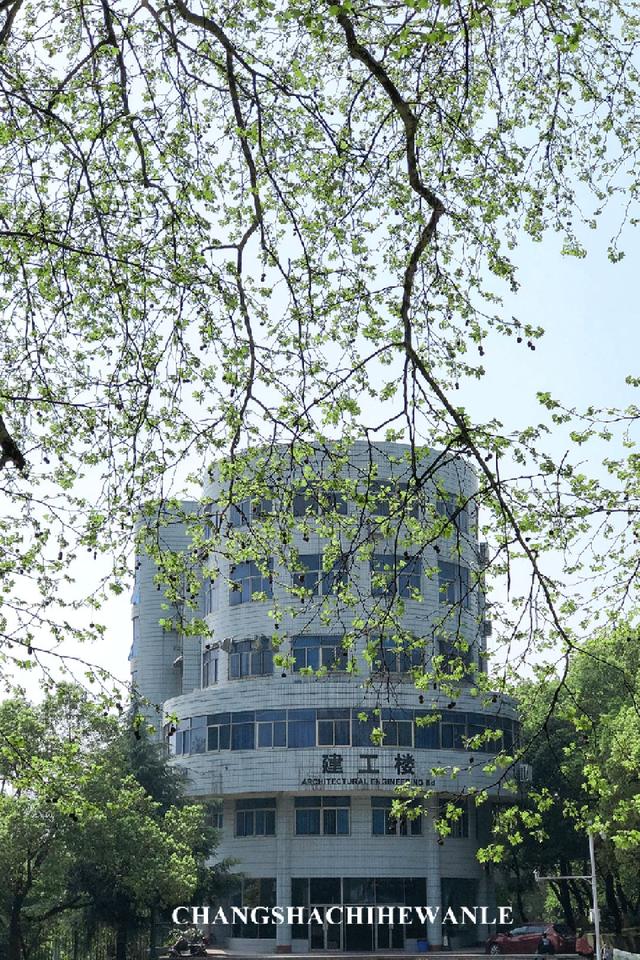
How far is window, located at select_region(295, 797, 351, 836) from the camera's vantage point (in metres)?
46.1

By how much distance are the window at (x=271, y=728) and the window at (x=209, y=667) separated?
14.4 ft

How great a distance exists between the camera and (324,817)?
46312 mm

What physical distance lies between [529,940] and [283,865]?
9.13m

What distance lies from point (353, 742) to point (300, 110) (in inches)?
1473

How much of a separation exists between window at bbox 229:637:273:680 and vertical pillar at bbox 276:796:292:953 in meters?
4.86

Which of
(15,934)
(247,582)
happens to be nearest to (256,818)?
(247,582)

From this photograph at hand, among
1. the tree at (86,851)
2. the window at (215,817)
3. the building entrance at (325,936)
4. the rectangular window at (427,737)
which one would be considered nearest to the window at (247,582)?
the rectangular window at (427,737)

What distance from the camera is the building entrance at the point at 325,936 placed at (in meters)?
44.9

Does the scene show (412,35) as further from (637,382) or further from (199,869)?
(199,869)

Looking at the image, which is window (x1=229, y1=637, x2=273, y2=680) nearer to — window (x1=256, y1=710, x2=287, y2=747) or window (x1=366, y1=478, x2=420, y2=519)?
window (x1=256, y1=710, x2=287, y2=747)

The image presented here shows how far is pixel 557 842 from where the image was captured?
45.4 metres

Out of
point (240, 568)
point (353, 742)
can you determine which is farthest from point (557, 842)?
point (240, 568)

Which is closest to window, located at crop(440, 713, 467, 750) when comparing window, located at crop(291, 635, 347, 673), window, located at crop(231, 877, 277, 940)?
window, located at crop(291, 635, 347, 673)

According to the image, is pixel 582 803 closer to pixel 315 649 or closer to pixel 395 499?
pixel 315 649
